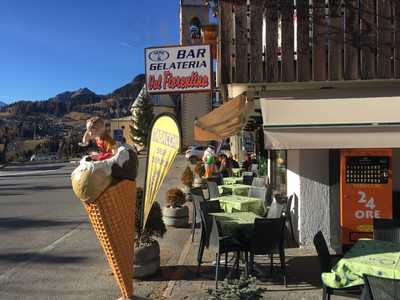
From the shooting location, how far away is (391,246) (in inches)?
179

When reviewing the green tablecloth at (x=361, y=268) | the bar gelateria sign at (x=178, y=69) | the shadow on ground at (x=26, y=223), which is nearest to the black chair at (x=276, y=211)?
the bar gelateria sign at (x=178, y=69)

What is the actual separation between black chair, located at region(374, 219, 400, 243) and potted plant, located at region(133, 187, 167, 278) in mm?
2816

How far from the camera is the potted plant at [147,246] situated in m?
6.08

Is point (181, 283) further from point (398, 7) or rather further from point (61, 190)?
point (61, 190)

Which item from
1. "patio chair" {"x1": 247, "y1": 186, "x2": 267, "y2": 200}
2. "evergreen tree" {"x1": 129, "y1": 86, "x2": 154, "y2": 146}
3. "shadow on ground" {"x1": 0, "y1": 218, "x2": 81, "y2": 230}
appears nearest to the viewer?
"patio chair" {"x1": 247, "y1": 186, "x2": 267, "y2": 200}

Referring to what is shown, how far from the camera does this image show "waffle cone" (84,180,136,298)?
15.4 ft

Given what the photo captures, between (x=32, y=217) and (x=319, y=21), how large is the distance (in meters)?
9.07

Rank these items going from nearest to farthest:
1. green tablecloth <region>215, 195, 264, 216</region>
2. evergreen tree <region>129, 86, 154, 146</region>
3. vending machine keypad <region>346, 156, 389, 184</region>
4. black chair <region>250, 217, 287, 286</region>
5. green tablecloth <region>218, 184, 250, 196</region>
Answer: black chair <region>250, 217, 287, 286</region> < vending machine keypad <region>346, 156, 389, 184</region> < green tablecloth <region>215, 195, 264, 216</region> < green tablecloth <region>218, 184, 250, 196</region> < evergreen tree <region>129, 86, 154, 146</region>

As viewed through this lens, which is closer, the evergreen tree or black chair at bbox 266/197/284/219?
black chair at bbox 266/197/284/219

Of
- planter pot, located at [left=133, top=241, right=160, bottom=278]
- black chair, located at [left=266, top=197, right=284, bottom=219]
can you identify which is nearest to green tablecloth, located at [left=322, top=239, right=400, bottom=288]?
black chair, located at [left=266, top=197, right=284, bottom=219]

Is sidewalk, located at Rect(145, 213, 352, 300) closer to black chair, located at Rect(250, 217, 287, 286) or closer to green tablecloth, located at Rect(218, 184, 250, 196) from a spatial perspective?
black chair, located at Rect(250, 217, 287, 286)

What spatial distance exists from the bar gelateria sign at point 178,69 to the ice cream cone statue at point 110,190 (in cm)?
215

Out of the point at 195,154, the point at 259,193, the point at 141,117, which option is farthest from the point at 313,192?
the point at 141,117

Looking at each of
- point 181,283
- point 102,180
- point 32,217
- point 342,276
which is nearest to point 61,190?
point 32,217
